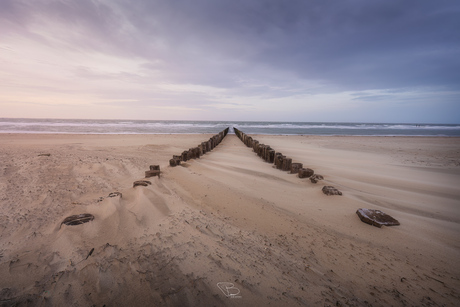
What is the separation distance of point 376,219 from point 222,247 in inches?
88.2

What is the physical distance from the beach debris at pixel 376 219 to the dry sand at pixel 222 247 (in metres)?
0.09

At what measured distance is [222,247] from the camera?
2.13 metres

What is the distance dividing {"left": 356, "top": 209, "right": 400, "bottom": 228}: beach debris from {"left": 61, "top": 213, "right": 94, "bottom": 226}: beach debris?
374cm

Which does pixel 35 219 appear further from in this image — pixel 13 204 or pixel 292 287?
pixel 292 287

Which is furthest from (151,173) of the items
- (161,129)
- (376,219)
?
(161,129)

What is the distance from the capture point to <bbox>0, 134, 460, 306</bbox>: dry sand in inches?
62.3

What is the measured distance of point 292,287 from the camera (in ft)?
5.48

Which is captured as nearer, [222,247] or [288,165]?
[222,247]

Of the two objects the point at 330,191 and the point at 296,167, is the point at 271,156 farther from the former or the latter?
the point at 330,191

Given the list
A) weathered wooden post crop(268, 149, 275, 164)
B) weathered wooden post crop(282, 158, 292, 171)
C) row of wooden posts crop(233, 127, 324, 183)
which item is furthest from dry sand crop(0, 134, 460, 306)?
weathered wooden post crop(268, 149, 275, 164)

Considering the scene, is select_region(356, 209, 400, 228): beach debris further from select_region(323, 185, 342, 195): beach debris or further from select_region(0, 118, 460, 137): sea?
select_region(0, 118, 460, 137): sea

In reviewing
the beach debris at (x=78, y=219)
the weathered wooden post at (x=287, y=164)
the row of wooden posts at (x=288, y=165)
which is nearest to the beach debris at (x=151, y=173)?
the beach debris at (x=78, y=219)

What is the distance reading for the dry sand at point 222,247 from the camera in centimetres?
158

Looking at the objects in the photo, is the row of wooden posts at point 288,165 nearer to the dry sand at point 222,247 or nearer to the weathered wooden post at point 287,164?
the weathered wooden post at point 287,164
